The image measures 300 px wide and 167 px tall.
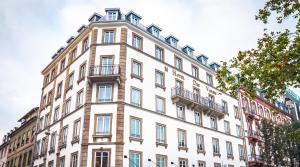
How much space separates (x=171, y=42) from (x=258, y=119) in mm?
20757

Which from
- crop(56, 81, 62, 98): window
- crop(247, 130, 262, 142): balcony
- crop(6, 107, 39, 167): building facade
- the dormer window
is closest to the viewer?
crop(56, 81, 62, 98): window

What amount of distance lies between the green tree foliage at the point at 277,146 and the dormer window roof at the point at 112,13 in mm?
25225

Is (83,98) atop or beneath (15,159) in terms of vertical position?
atop

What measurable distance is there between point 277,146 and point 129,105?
78.0ft

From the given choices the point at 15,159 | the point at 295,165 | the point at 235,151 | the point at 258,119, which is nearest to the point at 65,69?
the point at 15,159

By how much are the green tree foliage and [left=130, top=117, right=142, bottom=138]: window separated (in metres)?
21.2

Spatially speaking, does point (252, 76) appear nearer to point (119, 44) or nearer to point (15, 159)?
point (119, 44)

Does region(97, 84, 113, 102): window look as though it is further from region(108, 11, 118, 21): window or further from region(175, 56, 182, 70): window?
region(175, 56, 182, 70): window

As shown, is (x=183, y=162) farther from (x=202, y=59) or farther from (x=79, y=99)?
(x=202, y=59)

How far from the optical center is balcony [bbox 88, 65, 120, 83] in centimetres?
2756

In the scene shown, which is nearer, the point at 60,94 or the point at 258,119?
the point at 60,94

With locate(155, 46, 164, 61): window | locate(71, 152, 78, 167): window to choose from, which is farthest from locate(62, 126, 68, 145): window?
locate(155, 46, 164, 61): window

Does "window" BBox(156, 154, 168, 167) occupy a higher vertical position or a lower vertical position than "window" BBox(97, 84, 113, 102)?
lower

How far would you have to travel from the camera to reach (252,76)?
599 inches
